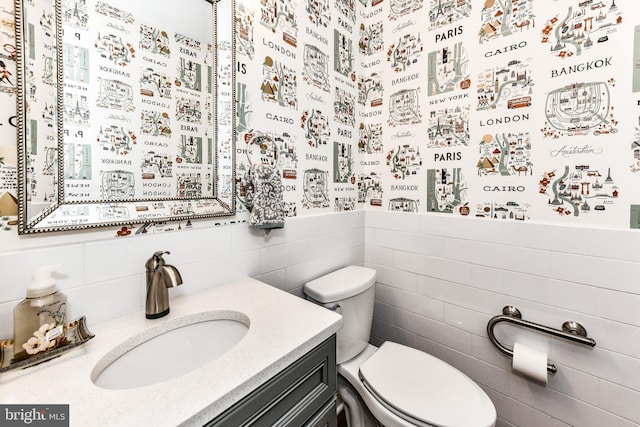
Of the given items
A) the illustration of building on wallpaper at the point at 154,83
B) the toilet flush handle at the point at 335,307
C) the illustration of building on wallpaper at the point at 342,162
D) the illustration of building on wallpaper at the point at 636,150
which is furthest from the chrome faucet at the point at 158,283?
the illustration of building on wallpaper at the point at 636,150

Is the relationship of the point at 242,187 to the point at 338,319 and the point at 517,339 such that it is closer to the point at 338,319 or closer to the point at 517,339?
the point at 338,319

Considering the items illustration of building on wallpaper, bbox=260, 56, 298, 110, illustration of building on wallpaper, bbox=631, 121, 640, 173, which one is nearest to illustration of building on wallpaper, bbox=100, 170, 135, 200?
illustration of building on wallpaper, bbox=260, 56, 298, 110

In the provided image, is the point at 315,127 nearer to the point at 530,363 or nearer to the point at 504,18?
the point at 504,18

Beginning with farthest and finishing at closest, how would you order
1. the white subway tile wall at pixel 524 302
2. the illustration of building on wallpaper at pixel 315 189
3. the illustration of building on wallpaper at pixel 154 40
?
the illustration of building on wallpaper at pixel 315 189
the white subway tile wall at pixel 524 302
the illustration of building on wallpaper at pixel 154 40

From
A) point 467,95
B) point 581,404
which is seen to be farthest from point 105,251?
point 581,404

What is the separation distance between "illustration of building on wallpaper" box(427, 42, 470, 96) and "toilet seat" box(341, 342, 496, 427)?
3.97ft

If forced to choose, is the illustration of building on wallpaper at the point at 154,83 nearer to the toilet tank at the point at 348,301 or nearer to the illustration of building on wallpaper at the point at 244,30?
the illustration of building on wallpaper at the point at 244,30

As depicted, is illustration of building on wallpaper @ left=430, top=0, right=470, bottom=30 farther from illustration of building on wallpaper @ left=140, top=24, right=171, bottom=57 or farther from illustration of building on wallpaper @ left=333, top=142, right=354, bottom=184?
illustration of building on wallpaper @ left=140, top=24, right=171, bottom=57

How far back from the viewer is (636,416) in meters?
0.89

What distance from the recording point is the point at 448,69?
48.8 inches

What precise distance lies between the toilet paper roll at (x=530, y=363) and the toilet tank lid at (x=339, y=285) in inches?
24.0

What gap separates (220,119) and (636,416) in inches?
68.8

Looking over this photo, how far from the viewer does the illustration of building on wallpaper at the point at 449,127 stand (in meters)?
1.21

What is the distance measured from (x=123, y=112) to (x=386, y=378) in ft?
4.17
